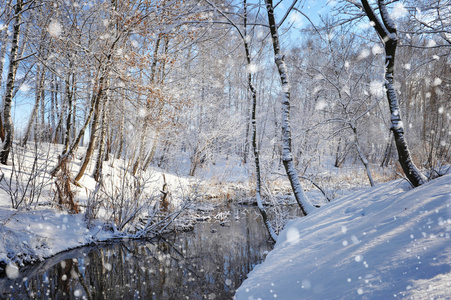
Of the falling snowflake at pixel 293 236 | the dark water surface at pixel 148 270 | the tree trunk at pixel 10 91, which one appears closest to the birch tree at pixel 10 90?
the tree trunk at pixel 10 91

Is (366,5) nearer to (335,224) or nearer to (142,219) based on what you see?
(335,224)

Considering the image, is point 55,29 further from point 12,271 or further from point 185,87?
point 12,271

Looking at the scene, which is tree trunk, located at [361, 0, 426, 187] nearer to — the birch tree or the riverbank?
the riverbank

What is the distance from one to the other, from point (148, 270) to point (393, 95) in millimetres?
4875

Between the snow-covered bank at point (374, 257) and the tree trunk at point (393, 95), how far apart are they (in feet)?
1.60

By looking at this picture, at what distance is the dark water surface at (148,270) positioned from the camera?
3.75 m

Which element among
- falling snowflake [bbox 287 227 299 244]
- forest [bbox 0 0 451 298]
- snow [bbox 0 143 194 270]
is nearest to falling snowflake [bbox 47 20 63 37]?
forest [bbox 0 0 451 298]

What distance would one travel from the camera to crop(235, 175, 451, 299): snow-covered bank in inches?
52.4

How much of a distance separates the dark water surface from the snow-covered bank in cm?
206

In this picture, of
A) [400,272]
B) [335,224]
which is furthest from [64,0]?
[400,272]

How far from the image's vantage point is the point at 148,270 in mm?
4543

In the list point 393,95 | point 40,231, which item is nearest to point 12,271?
point 40,231

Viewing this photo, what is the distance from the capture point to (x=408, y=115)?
1927 cm

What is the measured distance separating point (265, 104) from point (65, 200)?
65.0 ft
